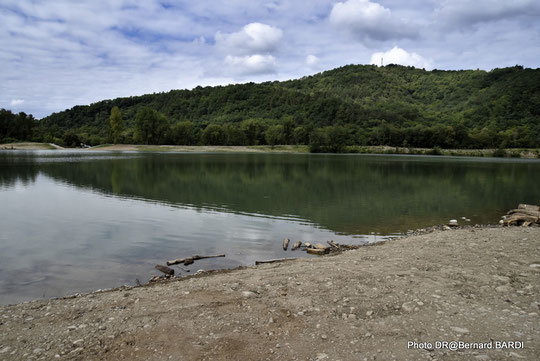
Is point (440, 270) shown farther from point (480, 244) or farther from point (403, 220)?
point (403, 220)

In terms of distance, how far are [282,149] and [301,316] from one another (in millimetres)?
123875

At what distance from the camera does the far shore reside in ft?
374

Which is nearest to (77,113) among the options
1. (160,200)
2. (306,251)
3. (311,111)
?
(311,111)

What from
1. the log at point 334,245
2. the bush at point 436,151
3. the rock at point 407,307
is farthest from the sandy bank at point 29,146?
the bush at point 436,151

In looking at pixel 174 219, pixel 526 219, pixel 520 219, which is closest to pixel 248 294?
pixel 174 219

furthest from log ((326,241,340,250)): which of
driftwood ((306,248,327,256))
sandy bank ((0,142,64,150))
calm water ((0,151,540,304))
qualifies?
sandy bank ((0,142,64,150))

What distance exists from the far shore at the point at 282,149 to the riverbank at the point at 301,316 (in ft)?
360

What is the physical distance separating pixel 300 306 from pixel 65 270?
7080 mm

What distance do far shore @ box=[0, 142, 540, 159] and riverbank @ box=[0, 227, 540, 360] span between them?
109832mm

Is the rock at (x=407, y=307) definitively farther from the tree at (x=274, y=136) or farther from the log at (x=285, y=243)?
the tree at (x=274, y=136)

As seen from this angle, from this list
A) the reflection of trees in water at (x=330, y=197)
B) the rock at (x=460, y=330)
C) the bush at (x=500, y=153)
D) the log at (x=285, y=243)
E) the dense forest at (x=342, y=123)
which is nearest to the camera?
the rock at (x=460, y=330)

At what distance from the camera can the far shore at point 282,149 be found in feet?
374

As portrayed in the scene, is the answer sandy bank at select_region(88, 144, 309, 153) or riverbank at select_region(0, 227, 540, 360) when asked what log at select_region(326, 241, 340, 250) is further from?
sandy bank at select_region(88, 144, 309, 153)

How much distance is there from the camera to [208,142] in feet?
441
